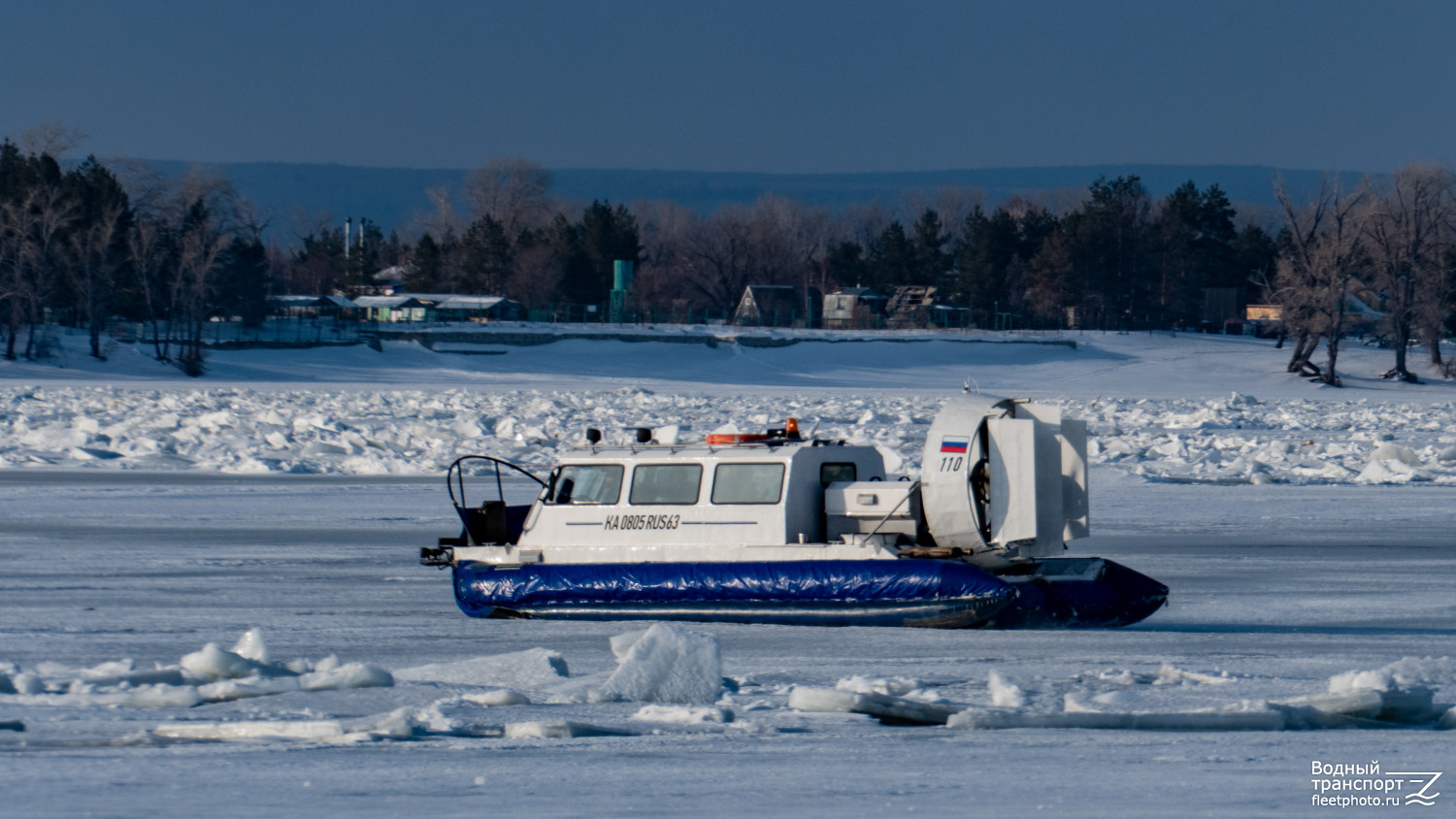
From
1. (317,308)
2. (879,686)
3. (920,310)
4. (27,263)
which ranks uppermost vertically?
(27,263)

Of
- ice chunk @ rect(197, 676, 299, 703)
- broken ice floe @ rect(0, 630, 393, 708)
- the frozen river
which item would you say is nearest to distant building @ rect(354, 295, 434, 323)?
the frozen river

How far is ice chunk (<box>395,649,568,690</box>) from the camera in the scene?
27.1ft

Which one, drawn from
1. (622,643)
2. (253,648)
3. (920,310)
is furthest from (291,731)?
(920,310)

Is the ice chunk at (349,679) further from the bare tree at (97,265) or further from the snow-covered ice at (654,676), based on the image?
the bare tree at (97,265)

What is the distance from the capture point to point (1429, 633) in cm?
1029

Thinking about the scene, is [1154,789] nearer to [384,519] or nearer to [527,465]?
[384,519]

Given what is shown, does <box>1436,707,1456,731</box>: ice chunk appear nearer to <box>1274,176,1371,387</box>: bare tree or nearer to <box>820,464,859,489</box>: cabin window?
<box>820,464,859,489</box>: cabin window

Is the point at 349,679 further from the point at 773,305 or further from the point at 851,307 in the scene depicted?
the point at 773,305

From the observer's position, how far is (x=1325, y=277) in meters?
66.9

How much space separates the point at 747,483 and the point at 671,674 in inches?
130

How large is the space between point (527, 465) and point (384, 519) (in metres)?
7.02

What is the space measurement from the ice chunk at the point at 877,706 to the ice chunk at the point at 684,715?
438mm

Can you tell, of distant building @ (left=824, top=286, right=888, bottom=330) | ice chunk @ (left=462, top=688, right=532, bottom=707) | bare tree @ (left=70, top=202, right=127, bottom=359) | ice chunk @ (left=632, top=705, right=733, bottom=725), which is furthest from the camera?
distant building @ (left=824, top=286, right=888, bottom=330)

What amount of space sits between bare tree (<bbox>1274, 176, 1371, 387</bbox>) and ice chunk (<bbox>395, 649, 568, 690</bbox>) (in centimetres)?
6077
